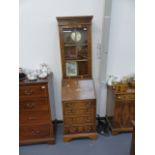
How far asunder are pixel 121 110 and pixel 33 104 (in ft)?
3.97

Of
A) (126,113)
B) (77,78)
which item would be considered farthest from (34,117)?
(126,113)

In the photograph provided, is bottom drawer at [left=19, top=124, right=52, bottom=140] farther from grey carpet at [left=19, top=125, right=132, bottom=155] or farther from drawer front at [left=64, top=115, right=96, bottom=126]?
drawer front at [left=64, top=115, right=96, bottom=126]

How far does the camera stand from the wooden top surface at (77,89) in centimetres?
270

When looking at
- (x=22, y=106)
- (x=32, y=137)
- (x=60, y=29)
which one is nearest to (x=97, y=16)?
(x=60, y=29)

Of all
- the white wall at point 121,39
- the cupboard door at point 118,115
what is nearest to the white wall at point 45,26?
the white wall at point 121,39

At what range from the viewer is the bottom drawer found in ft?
8.99

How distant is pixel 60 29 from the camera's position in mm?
2668

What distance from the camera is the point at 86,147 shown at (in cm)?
270

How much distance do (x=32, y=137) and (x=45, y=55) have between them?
3.87ft

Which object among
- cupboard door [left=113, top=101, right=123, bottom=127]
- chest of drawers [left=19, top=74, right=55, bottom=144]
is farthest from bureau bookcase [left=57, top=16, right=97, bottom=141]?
cupboard door [left=113, top=101, right=123, bottom=127]

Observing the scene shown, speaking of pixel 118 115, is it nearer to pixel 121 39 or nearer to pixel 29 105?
pixel 121 39

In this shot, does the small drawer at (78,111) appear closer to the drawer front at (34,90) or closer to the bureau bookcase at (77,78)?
the bureau bookcase at (77,78)

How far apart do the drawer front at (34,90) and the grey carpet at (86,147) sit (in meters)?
0.72

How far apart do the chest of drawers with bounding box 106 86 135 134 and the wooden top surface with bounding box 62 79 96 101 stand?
0.36 metres
